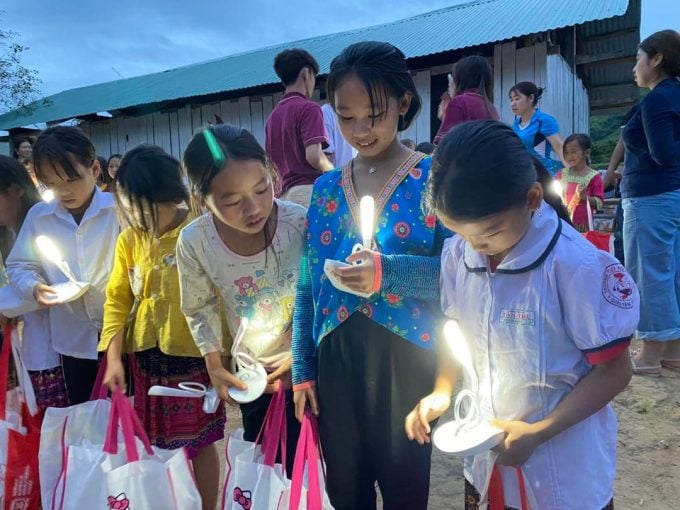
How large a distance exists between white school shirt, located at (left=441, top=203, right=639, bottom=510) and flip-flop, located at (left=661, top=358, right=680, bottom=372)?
8.57 feet

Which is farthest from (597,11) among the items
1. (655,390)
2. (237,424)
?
(237,424)

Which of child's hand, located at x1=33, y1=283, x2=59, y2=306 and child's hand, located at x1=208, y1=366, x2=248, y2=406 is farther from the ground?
child's hand, located at x1=33, y1=283, x2=59, y2=306

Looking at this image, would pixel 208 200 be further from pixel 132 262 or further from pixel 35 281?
pixel 35 281

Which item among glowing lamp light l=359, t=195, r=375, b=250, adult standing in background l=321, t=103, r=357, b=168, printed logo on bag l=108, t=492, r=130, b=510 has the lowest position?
printed logo on bag l=108, t=492, r=130, b=510

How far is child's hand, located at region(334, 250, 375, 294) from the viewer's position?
104 centimetres

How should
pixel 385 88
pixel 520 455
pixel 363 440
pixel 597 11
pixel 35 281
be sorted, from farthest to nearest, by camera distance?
pixel 597 11
pixel 35 281
pixel 363 440
pixel 385 88
pixel 520 455

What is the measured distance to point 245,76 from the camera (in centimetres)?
875

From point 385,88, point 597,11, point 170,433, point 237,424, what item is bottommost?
point 237,424

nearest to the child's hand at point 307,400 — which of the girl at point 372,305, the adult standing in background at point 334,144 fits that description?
the girl at point 372,305

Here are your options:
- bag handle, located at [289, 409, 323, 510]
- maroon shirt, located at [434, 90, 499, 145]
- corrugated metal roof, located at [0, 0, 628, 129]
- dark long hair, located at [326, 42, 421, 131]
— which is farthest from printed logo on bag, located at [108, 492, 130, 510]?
corrugated metal roof, located at [0, 0, 628, 129]

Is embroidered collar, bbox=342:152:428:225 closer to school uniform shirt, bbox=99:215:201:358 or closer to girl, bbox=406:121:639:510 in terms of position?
girl, bbox=406:121:639:510

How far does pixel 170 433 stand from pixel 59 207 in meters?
0.92

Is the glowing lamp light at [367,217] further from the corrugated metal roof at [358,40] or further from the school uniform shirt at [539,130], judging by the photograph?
the corrugated metal roof at [358,40]

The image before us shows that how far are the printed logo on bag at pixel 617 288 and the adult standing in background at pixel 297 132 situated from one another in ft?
5.35
